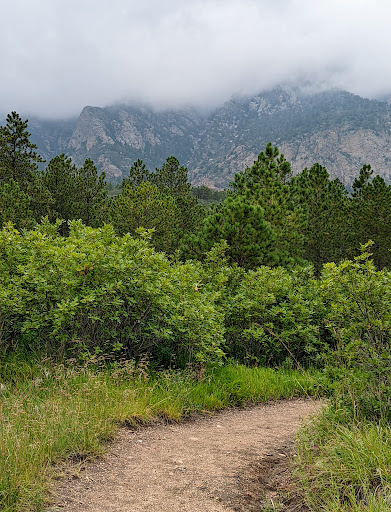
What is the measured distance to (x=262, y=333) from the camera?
Result: 798cm

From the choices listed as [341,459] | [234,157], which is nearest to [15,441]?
[341,459]

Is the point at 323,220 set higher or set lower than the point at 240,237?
higher

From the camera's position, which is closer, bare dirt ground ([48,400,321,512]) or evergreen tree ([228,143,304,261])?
bare dirt ground ([48,400,321,512])

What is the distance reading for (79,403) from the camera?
417 cm

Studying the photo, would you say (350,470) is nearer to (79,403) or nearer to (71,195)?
(79,403)

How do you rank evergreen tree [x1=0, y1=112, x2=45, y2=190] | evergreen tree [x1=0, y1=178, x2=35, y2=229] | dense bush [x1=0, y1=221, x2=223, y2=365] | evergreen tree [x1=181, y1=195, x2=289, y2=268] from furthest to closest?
evergreen tree [x1=0, y1=112, x2=45, y2=190], evergreen tree [x1=0, y1=178, x2=35, y2=229], evergreen tree [x1=181, y1=195, x2=289, y2=268], dense bush [x1=0, y1=221, x2=223, y2=365]

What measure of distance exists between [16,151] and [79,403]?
24.3 metres

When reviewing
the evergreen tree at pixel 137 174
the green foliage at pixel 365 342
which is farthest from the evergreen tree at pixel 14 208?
the green foliage at pixel 365 342

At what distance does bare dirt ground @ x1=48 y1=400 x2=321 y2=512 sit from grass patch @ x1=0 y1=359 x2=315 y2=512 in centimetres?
19

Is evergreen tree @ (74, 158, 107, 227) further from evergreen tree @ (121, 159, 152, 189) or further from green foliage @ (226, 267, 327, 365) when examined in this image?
green foliage @ (226, 267, 327, 365)

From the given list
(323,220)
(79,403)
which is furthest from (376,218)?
(79,403)

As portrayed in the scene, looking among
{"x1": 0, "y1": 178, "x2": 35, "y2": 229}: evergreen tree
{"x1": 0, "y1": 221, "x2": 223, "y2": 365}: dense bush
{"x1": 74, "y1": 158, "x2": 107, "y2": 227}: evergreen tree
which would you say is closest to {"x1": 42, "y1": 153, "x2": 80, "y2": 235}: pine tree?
{"x1": 74, "y1": 158, "x2": 107, "y2": 227}: evergreen tree

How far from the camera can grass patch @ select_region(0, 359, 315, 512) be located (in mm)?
3018

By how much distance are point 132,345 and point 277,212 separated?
34.9ft
